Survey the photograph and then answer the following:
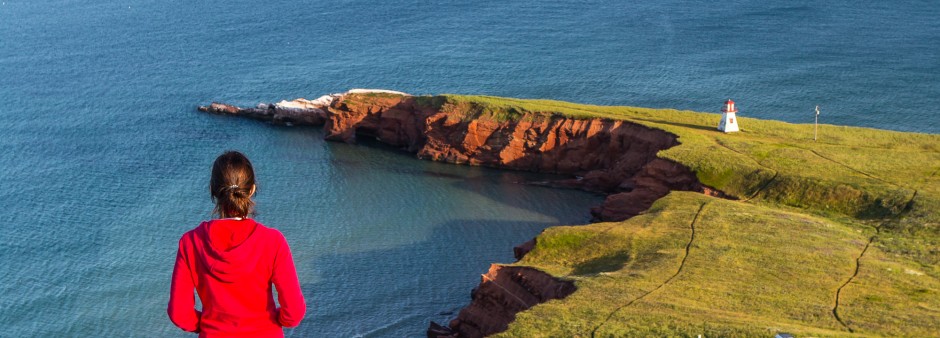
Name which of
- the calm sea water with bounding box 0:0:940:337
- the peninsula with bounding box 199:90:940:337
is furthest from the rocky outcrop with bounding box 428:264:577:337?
the calm sea water with bounding box 0:0:940:337

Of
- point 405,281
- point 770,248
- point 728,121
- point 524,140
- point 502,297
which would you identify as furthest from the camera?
point 524,140

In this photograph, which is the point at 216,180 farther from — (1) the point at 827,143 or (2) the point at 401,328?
(1) the point at 827,143

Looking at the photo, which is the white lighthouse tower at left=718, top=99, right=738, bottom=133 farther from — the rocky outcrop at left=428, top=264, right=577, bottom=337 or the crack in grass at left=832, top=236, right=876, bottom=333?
the rocky outcrop at left=428, top=264, right=577, bottom=337

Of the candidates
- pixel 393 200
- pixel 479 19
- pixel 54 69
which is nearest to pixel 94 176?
pixel 393 200

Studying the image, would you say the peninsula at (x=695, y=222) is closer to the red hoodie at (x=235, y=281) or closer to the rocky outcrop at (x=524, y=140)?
the rocky outcrop at (x=524, y=140)

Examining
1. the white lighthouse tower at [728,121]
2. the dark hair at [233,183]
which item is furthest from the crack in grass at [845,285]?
the dark hair at [233,183]

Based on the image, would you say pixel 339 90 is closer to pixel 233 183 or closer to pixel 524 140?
pixel 524 140

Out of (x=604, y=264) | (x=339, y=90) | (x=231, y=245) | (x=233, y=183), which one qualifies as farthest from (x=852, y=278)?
(x=339, y=90)
